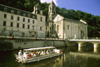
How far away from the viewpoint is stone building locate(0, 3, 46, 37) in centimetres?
2942

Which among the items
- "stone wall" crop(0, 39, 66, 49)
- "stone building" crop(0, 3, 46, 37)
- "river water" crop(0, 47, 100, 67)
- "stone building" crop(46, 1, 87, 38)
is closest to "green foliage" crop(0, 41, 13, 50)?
"stone wall" crop(0, 39, 66, 49)

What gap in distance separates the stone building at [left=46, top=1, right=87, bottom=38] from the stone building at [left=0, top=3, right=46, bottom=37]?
39.3ft

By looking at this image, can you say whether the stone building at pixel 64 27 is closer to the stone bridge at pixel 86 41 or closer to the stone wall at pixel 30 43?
the stone bridge at pixel 86 41

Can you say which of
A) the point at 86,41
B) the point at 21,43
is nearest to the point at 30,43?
the point at 21,43

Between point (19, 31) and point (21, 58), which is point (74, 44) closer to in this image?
point (19, 31)

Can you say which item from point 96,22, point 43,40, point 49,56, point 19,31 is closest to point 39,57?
point 49,56

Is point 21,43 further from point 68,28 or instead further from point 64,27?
point 68,28

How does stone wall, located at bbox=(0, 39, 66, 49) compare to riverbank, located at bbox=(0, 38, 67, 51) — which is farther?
stone wall, located at bbox=(0, 39, 66, 49)

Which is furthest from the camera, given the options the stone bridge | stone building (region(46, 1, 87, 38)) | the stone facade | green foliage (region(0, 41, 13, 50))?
stone building (region(46, 1, 87, 38))

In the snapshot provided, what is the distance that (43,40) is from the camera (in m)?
31.1

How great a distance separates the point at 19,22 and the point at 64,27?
982 inches

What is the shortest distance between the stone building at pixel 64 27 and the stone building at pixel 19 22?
11989mm

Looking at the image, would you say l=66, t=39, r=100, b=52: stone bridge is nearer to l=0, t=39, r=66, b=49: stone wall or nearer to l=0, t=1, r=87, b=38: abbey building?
l=0, t=1, r=87, b=38: abbey building

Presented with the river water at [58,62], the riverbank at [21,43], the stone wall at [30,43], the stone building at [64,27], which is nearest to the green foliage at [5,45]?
the riverbank at [21,43]
